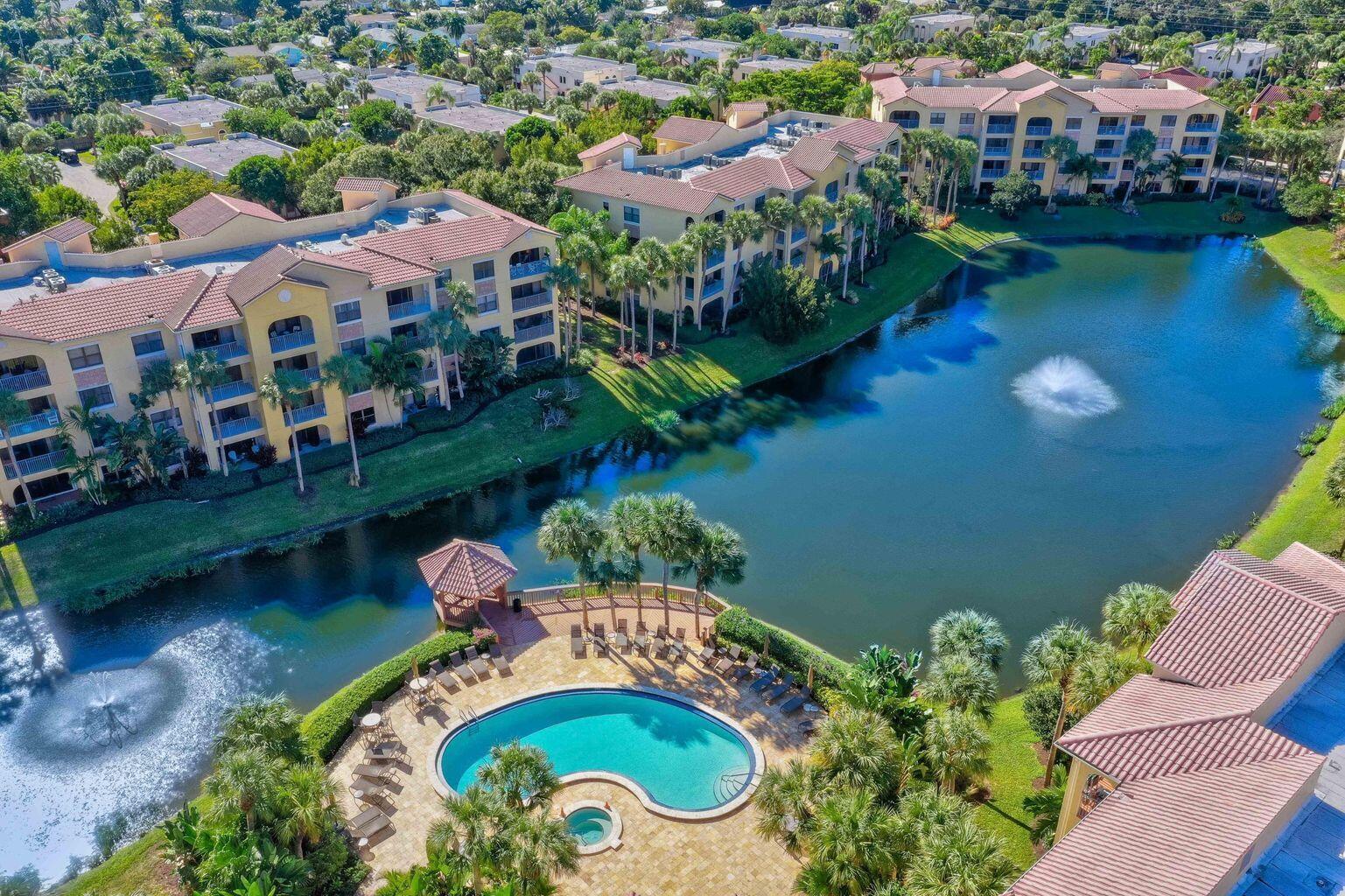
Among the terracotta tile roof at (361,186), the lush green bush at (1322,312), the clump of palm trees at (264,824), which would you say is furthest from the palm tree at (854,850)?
the lush green bush at (1322,312)

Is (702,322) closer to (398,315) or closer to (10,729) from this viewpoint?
(398,315)

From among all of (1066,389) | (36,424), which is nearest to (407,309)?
(36,424)

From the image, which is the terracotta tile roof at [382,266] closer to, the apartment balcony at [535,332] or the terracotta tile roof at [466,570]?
the apartment balcony at [535,332]

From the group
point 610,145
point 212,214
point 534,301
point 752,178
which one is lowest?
point 534,301

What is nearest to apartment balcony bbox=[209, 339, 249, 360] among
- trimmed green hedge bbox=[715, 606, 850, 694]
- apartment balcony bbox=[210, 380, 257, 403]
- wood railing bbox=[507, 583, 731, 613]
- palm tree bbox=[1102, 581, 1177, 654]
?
apartment balcony bbox=[210, 380, 257, 403]

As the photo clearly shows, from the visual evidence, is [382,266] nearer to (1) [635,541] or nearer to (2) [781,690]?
(1) [635,541]
